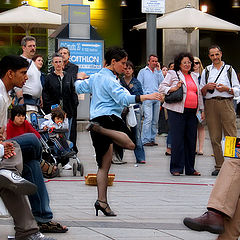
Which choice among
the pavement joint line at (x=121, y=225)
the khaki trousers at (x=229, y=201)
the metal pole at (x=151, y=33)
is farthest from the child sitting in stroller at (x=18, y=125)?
the metal pole at (x=151, y=33)

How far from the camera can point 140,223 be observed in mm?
6895

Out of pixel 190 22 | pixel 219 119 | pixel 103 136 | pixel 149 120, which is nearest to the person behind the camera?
pixel 103 136

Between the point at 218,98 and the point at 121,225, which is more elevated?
the point at 218,98

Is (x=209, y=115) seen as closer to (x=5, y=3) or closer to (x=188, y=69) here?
(x=188, y=69)

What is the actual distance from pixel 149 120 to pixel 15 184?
10.3 metres

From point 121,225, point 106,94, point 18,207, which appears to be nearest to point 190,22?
point 106,94

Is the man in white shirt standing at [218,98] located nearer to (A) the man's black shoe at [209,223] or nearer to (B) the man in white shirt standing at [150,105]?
(B) the man in white shirt standing at [150,105]

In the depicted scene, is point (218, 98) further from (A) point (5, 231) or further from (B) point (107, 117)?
(A) point (5, 231)

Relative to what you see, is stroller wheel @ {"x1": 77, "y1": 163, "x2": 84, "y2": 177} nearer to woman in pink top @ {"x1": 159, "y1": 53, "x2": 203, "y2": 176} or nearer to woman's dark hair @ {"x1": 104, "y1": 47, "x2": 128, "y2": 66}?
woman in pink top @ {"x1": 159, "y1": 53, "x2": 203, "y2": 176}

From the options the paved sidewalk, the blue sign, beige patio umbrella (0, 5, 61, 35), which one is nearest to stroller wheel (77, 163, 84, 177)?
the paved sidewalk

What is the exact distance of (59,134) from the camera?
A: 35.3 feet

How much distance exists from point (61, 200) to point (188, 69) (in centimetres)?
354

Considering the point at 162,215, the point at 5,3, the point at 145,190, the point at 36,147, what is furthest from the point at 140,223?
the point at 5,3

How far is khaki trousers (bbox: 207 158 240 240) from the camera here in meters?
5.66
